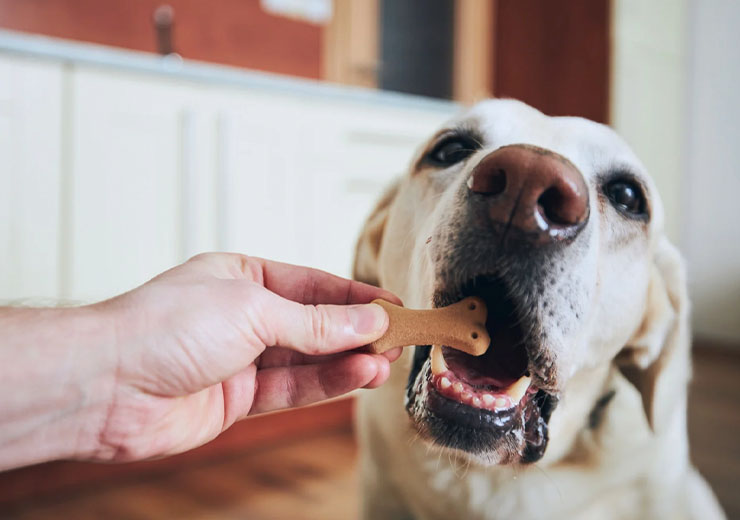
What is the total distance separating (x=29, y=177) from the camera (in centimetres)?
194

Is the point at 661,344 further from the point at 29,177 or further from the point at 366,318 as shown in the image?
the point at 29,177

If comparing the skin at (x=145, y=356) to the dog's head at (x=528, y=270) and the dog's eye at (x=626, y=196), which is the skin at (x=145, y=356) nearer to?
the dog's head at (x=528, y=270)

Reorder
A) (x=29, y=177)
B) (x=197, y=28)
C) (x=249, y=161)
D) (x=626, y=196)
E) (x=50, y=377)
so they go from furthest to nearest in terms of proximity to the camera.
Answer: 1. (x=197, y=28)
2. (x=249, y=161)
3. (x=29, y=177)
4. (x=626, y=196)
5. (x=50, y=377)

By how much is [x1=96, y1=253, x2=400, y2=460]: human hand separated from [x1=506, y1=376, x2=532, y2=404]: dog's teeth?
0.21m

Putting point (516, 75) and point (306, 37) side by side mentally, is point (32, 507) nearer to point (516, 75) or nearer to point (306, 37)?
point (306, 37)

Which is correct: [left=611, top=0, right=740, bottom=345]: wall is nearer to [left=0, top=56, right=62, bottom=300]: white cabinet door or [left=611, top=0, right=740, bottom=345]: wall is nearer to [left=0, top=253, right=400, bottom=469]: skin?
[left=0, top=56, right=62, bottom=300]: white cabinet door

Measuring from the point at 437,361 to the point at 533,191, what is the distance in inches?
13.0

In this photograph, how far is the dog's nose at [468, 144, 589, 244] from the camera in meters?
0.78

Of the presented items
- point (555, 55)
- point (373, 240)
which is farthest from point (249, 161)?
point (555, 55)

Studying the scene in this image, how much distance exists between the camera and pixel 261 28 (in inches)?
147

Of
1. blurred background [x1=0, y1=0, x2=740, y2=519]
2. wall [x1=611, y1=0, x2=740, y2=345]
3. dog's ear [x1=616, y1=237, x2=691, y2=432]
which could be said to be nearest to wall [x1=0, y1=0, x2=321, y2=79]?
blurred background [x1=0, y1=0, x2=740, y2=519]

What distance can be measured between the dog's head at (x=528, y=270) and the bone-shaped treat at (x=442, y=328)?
0.06m

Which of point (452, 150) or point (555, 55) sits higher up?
point (555, 55)

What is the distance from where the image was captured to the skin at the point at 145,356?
714 mm
